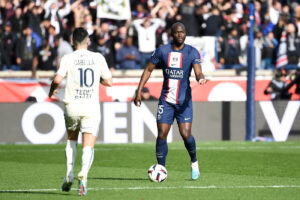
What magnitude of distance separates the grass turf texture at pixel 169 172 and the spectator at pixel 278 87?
9.81 ft

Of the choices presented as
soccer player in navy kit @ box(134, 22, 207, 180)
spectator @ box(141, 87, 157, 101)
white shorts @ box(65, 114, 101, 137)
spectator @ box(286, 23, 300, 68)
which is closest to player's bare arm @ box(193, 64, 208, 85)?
soccer player in navy kit @ box(134, 22, 207, 180)

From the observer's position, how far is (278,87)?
23.3 metres

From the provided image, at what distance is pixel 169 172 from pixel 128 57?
9.97m

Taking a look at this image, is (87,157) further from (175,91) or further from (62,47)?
(62,47)

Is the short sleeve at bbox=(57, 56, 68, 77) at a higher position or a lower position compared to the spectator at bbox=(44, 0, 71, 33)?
lower

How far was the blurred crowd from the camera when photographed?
22438 millimetres

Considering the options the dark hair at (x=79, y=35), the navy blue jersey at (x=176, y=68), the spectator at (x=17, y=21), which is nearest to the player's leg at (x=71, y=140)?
the dark hair at (x=79, y=35)

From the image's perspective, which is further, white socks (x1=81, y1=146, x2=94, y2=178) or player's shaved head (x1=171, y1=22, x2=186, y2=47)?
player's shaved head (x1=171, y1=22, x2=186, y2=47)

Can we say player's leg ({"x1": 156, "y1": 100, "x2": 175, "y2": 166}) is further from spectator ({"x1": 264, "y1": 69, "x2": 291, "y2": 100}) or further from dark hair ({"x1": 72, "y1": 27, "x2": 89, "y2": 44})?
spectator ({"x1": 264, "y1": 69, "x2": 291, "y2": 100})

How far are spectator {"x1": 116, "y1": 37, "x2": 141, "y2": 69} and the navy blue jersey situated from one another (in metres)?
10.7

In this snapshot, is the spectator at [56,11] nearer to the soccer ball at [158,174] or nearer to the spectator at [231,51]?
the spectator at [231,51]

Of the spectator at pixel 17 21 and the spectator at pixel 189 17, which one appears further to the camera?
the spectator at pixel 189 17

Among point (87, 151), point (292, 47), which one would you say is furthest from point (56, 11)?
point (87, 151)

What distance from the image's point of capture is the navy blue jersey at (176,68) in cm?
1184
